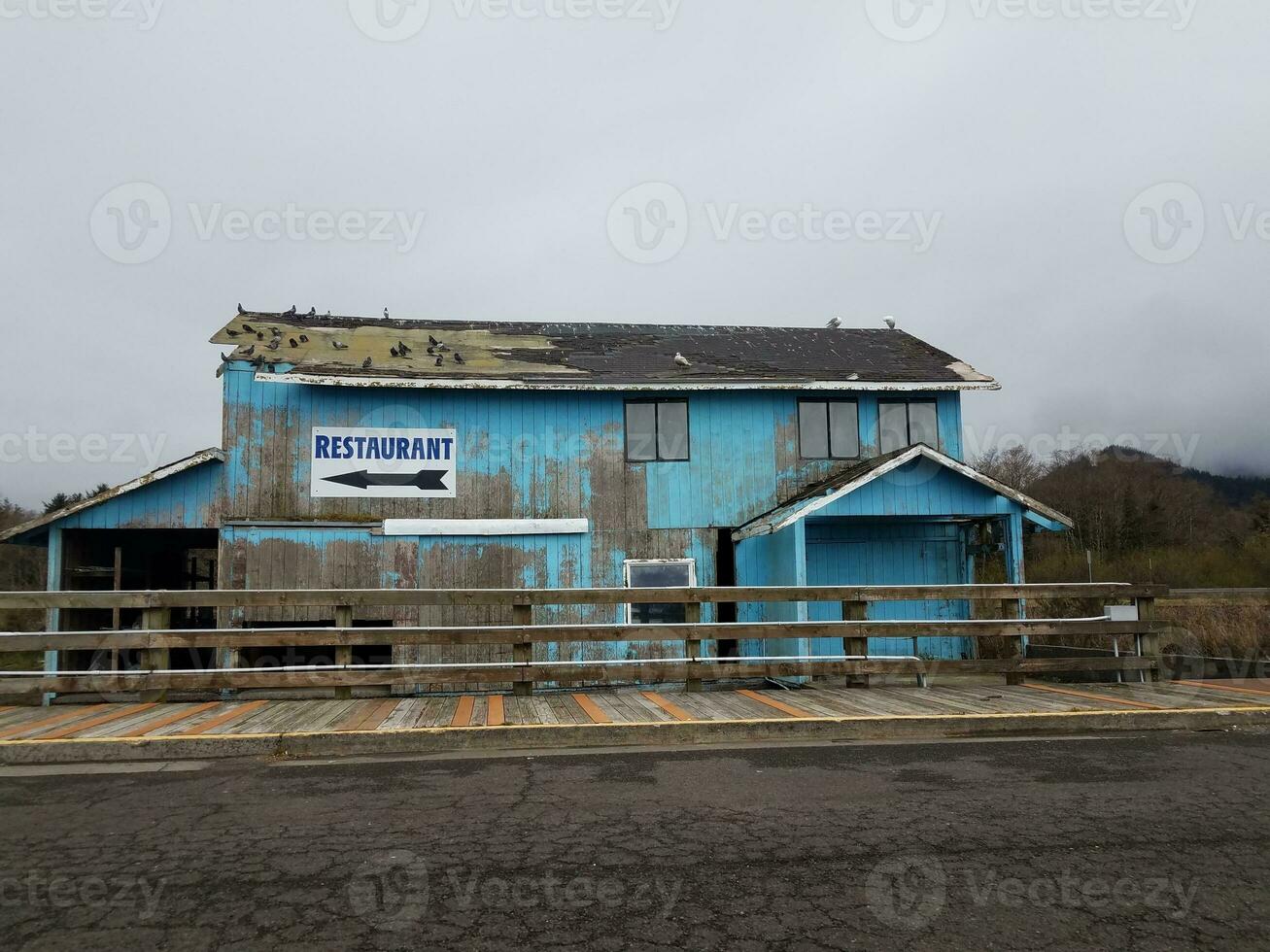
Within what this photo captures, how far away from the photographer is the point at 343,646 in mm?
8703

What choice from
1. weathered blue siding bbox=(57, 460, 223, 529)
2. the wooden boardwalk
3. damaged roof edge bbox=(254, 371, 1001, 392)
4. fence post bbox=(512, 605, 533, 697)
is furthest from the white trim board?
fence post bbox=(512, 605, 533, 697)

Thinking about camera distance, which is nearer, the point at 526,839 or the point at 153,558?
the point at 526,839

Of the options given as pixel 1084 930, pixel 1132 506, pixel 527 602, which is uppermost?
pixel 1132 506

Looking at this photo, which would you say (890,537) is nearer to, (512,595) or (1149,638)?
(1149,638)

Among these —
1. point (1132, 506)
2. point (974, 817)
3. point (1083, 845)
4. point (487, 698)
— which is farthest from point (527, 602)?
point (1132, 506)

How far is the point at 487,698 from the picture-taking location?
8.99 meters

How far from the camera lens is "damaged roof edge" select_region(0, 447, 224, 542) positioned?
43.9 feet

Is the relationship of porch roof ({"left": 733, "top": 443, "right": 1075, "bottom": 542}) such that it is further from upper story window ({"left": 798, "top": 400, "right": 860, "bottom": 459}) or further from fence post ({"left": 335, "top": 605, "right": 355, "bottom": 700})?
fence post ({"left": 335, "top": 605, "right": 355, "bottom": 700})

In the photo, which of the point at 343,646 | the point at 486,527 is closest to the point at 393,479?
the point at 486,527

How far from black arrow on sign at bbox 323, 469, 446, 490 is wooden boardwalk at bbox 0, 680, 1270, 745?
5866mm

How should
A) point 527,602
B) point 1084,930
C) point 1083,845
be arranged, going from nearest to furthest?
point 1084,930, point 1083,845, point 527,602

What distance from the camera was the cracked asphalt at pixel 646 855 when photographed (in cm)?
354

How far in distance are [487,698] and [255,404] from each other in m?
7.70

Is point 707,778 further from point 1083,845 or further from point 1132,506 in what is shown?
point 1132,506
